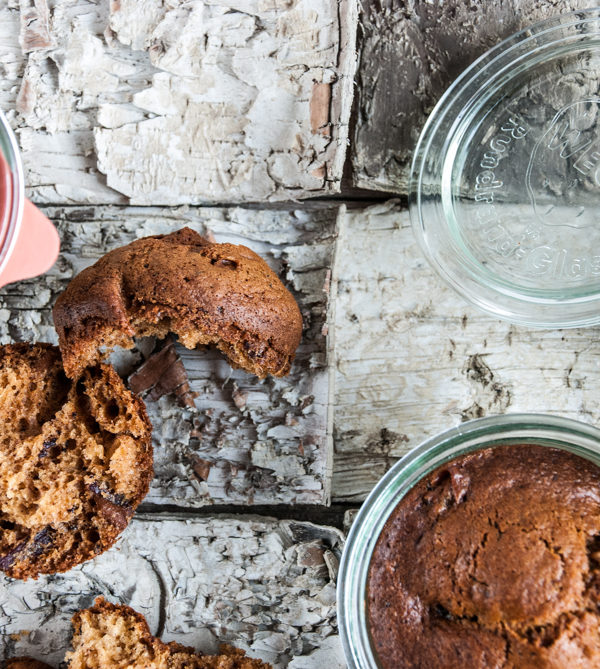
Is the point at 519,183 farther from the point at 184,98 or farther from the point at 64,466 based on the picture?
the point at 64,466

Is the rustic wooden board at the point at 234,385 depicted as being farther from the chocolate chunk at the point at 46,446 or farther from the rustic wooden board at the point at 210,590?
the chocolate chunk at the point at 46,446

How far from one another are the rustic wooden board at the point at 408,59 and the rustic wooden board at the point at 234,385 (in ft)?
0.53

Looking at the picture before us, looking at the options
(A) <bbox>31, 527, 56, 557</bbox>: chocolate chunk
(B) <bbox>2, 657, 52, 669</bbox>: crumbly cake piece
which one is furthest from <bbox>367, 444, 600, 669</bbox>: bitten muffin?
(B) <bbox>2, 657, 52, 669</bbox>: crumbly cake piece

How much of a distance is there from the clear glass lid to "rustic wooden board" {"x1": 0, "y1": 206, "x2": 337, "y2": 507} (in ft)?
0.84

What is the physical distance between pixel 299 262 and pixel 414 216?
10.1 inches

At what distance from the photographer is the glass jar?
113 centimetres

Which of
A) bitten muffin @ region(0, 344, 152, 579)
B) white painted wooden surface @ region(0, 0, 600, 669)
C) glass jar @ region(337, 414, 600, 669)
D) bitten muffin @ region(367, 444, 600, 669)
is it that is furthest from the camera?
white painted wooden surface @ region(0, 0, 600, 669)

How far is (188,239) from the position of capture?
1284mm

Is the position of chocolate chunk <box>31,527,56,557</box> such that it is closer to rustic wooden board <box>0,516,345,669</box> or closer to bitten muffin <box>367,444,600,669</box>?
rustic wooden board <box>0,516,345,669</box>

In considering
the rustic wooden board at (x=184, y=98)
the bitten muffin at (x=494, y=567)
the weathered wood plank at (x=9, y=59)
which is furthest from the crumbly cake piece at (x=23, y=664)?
the weathered wood plank at (x=9, y=59)

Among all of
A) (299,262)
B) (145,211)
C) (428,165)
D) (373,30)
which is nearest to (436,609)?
(299,262)

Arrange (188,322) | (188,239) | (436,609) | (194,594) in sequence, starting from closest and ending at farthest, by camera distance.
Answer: (436,609) → (188,322) → (188,239) → (194,594)

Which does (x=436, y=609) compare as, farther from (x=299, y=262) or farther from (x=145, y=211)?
(x=145, y=211)

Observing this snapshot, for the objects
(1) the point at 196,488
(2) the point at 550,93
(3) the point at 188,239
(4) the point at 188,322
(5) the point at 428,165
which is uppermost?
(2) the point at 550,93
